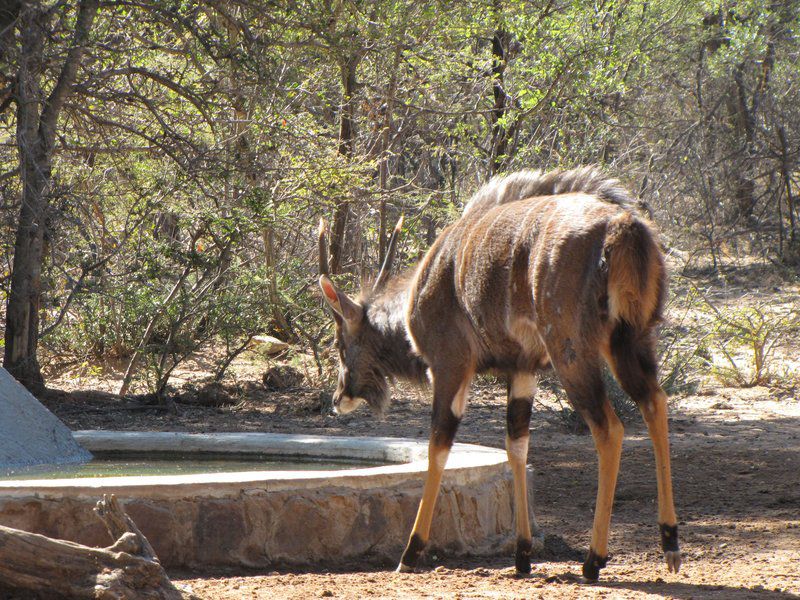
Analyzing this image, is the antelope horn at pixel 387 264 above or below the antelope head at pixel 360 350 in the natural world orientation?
above

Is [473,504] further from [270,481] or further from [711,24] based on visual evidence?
[711,24]

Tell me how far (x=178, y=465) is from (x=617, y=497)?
2.68 meters

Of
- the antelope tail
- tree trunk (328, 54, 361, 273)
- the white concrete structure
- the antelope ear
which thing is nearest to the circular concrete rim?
the white concrete structure

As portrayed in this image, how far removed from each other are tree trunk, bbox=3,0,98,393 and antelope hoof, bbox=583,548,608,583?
5.61 m

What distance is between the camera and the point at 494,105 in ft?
39.1

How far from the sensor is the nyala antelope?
4.00 meters

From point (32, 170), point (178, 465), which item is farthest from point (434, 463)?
point (32, 170)

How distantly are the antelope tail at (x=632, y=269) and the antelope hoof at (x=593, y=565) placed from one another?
0.96m

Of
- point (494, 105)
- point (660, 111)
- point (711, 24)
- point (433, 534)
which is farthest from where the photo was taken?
point (711, 24)

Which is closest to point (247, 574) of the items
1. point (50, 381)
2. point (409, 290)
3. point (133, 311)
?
point (409, 290)

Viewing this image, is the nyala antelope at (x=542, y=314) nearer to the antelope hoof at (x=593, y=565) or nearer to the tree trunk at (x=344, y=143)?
the antelope hoof at (x=593, y=565)

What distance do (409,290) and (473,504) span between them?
1078 mm

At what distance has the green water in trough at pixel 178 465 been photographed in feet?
17.8

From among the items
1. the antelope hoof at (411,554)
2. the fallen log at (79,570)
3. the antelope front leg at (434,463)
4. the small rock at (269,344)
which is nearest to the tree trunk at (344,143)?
the small rock at (269,344)
